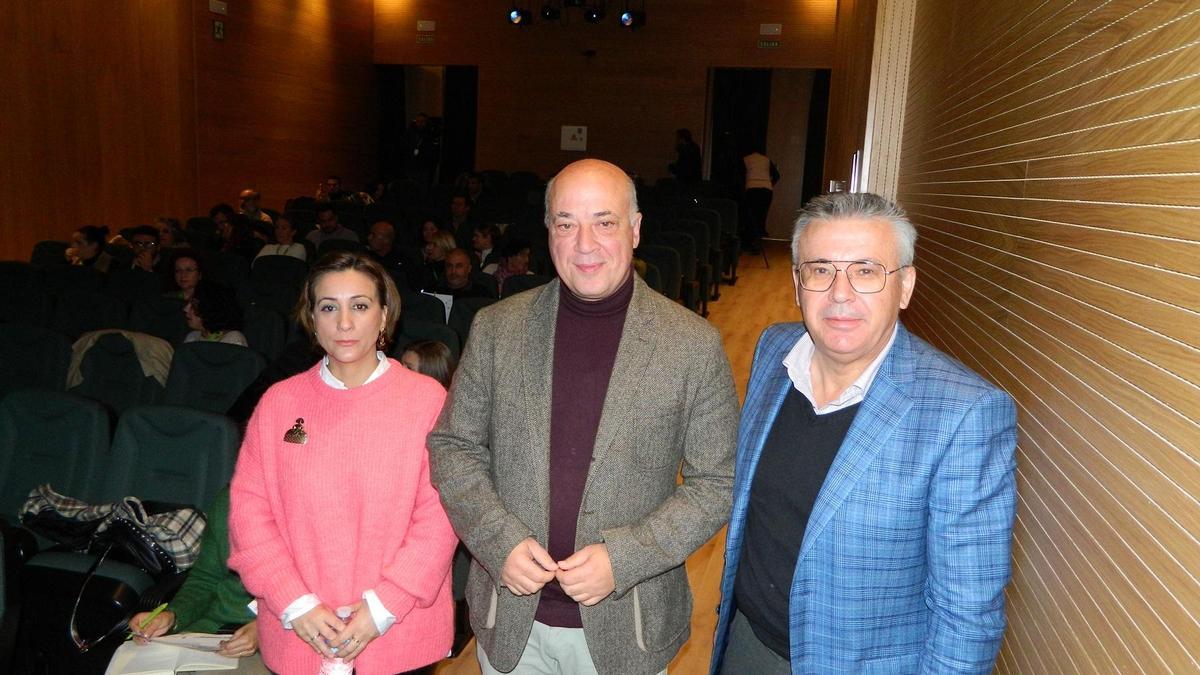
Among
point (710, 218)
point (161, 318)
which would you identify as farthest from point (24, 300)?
point (710, 218)

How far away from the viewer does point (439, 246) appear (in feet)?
24.2

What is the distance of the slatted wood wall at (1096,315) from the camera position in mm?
1237

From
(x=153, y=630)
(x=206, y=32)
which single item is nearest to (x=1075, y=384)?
(x=153, y=630)

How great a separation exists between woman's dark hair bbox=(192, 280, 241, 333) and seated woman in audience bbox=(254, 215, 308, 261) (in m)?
3.01

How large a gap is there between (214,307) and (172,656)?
285cm

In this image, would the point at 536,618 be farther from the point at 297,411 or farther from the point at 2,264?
the point at 2,264

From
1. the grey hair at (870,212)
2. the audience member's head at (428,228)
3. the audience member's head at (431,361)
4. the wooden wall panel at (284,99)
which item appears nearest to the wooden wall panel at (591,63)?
the wooden wall panel at (284,99)

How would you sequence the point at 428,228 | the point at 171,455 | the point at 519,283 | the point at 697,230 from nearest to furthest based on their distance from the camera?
the point at 171,455 < the point at 519,283 < the point at 428,228 < the point at 697,230

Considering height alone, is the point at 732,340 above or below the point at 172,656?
below

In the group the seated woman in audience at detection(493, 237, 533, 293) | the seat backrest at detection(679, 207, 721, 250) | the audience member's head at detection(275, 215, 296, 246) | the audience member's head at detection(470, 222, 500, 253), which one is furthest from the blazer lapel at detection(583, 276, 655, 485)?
the seat backrest at detection(679, 207, 721, 250)

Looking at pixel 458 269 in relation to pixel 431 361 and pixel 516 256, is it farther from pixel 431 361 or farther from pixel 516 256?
pixel 431 361

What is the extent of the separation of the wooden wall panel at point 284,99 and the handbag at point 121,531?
9.54 meters

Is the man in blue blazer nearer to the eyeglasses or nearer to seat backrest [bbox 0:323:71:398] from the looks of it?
the eyeglasses

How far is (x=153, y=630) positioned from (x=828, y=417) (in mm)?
2014
